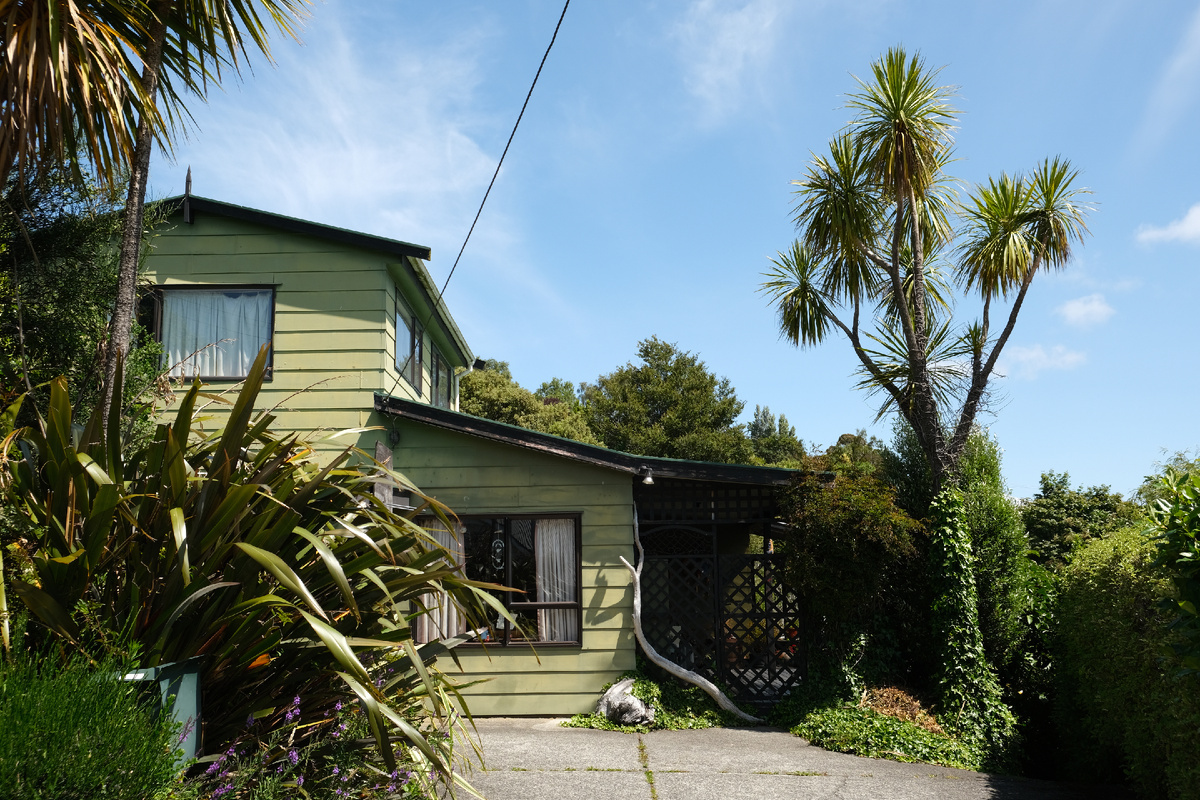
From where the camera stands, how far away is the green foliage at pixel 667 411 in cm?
3466

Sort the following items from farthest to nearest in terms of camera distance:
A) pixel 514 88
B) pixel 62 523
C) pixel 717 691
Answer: pixel 717 691, pixel 514 88, pixel 62 523

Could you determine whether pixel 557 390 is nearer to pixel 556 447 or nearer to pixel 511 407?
pixel 511 407

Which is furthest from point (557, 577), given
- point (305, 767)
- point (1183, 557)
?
point (1183, 557)

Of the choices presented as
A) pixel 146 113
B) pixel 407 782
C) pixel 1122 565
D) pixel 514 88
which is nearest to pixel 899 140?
pixel 514 88

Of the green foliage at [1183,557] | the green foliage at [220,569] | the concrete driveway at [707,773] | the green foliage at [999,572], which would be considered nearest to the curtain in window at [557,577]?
the concrete driveway at [707,773]

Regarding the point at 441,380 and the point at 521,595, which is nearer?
the point at 521,595

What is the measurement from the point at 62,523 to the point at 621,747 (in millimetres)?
5574

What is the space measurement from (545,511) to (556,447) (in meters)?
0.81

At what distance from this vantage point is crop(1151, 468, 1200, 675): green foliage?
464 centimetres

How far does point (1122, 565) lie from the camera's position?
652cm

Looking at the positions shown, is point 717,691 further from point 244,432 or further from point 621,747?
point 244,432

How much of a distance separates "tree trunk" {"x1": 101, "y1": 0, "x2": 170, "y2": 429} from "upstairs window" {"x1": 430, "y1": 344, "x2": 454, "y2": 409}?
7.97m

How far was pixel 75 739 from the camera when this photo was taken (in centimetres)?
271

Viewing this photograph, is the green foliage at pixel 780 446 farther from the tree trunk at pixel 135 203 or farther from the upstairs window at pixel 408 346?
the tree trunk at pixel 135 203
